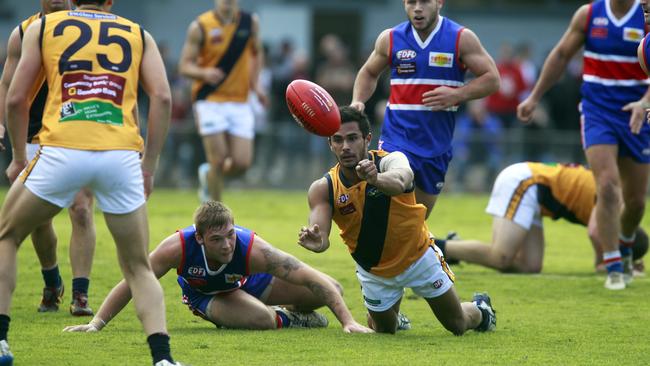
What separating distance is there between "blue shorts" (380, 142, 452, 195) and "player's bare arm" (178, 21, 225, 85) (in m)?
5.50

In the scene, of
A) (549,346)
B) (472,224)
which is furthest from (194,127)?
(549,346)

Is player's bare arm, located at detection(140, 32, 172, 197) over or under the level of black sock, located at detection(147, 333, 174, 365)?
over

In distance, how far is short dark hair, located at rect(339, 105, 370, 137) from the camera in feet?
23.9

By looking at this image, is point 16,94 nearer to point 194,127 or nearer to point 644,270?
point 644,270

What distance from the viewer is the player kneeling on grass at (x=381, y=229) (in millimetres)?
7289

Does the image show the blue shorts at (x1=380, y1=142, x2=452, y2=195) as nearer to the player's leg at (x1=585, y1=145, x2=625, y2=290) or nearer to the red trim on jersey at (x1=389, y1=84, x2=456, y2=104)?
the red trim on jersey at (x1=389, y1=84, x2=456, y2=104)

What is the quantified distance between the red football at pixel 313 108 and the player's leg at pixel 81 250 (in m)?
2.08

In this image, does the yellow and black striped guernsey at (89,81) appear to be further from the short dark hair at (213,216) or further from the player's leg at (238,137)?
the player's leg at (238,137)

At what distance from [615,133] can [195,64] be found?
19.6ft

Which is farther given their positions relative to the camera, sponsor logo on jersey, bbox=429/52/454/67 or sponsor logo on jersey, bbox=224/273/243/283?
sponsor logo on jersey, bbox=429/52/454/67

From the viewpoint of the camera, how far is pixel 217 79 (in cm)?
1444

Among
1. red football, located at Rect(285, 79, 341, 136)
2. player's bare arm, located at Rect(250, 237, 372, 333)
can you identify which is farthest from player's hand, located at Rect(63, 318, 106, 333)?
red football, located at Rect(285, 79, 341, 136)

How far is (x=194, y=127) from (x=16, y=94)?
47.1 ft

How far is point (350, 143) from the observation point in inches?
286
